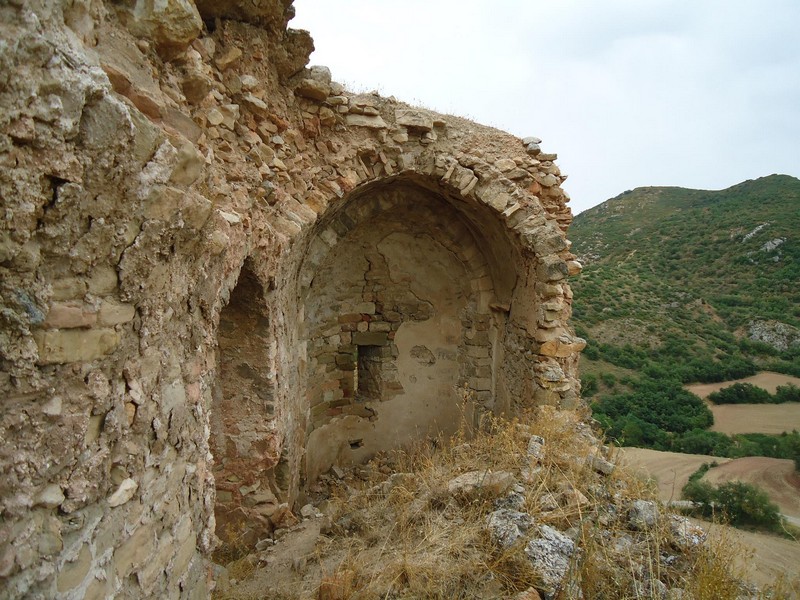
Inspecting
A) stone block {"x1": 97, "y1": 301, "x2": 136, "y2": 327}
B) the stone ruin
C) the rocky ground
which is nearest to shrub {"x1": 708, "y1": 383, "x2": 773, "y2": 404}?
the stone ruin

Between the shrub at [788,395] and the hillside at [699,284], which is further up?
the hillside at [699,284]

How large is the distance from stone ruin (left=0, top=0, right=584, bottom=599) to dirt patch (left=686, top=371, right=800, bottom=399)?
40.0 ft

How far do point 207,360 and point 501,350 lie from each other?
485 centimetres

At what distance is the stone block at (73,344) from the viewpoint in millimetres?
1410

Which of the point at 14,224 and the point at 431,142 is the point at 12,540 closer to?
the point at 14,224

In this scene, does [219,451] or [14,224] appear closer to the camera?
[14,224]

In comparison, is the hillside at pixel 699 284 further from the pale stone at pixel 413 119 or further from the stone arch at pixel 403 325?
the pale stone at pixel 413 119

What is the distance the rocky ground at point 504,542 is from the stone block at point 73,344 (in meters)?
1.92

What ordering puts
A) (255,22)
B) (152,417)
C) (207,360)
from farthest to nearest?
(255,22) → (207,360) → (152,417)

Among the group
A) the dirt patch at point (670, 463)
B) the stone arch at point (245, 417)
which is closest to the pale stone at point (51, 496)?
the stone arch at point (245, 417)

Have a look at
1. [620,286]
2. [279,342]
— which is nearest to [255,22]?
[279,342]

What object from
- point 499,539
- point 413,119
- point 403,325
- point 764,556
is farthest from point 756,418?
point 499,539

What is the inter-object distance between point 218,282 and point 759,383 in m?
18.9

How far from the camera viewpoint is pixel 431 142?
5.41 metres
